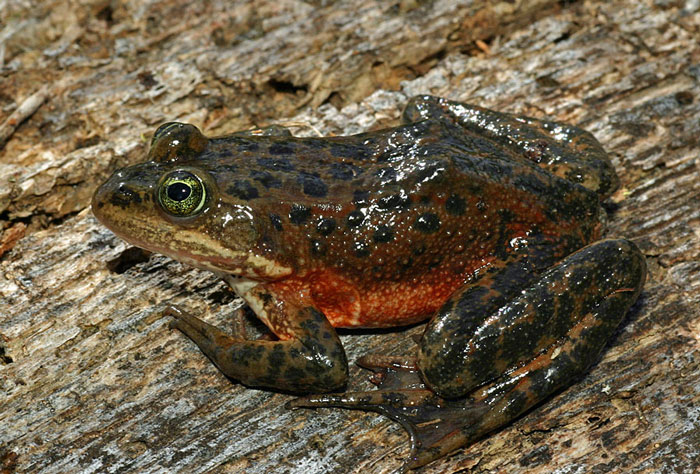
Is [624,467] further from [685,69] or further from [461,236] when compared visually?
[685,69]

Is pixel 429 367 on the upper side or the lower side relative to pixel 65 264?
lower

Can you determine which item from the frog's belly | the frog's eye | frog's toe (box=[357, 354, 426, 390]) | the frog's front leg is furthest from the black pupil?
frog's toe (box=[357, 354, 426, 390])

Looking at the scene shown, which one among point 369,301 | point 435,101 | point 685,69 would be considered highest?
point 435,101

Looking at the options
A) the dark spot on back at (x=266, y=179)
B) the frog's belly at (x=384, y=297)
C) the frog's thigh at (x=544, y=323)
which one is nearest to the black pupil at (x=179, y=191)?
the dark spot on back at (x=266, y=179)

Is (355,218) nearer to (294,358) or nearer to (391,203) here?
(391,203)

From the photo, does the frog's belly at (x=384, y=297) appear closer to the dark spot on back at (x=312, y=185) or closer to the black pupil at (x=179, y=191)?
the dark spot on back at (x=312, y=185)

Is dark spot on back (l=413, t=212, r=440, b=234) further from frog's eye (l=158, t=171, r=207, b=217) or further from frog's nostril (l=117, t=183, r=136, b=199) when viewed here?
frog's nostril (l=117, t=183, r=136, b=199)

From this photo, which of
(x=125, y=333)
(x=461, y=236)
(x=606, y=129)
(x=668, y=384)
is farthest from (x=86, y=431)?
(x=606, y=129)
